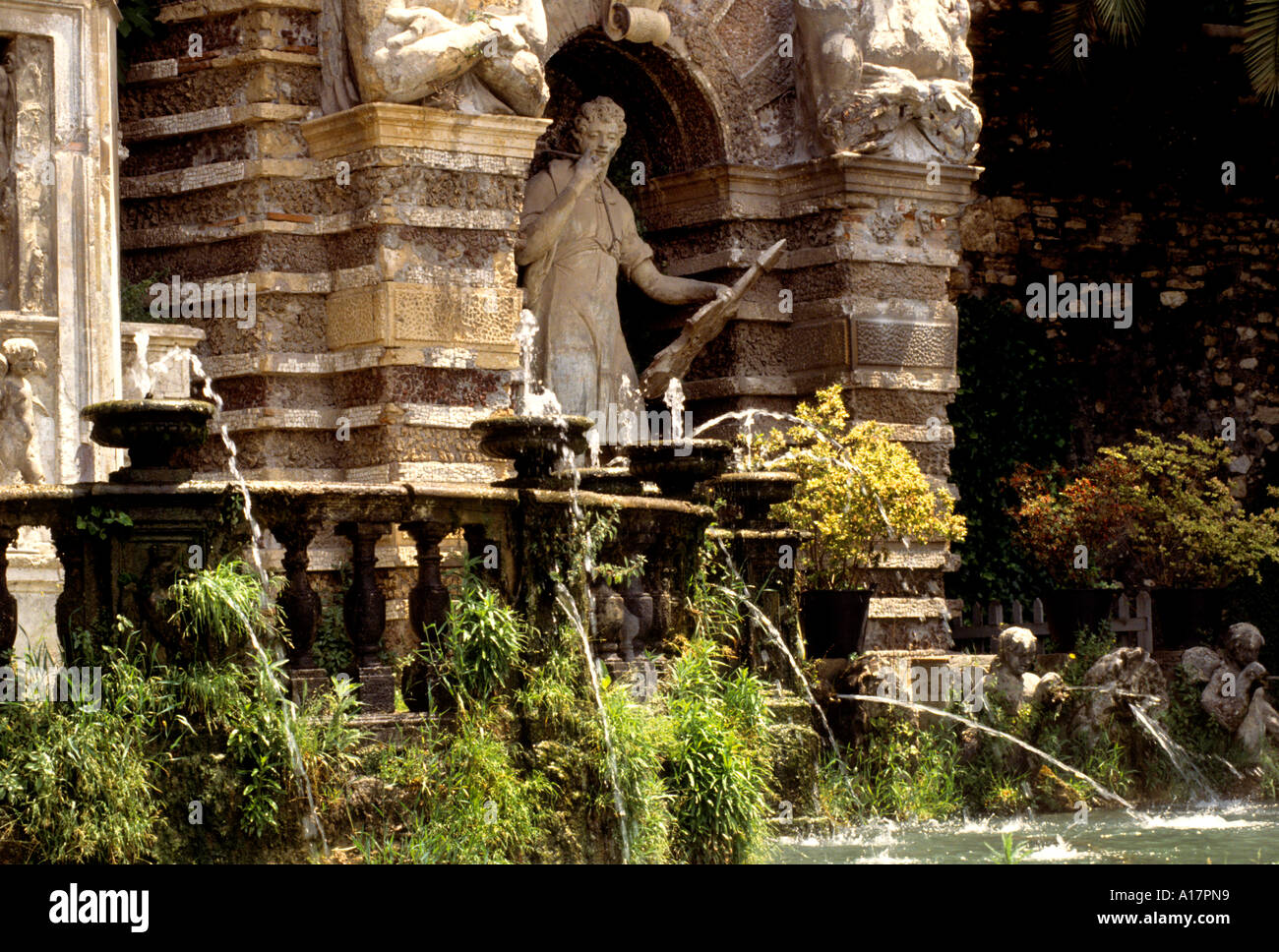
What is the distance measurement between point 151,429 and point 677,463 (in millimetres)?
3169

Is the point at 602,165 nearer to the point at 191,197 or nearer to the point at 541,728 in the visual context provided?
the point at 191,197

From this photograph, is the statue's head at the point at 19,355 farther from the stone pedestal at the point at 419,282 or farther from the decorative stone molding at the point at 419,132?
the decorative stone molding at the point at 419,132

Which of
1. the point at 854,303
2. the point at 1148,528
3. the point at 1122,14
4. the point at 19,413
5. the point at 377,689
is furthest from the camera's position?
the point at 1122,14

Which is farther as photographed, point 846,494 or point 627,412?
point 627,412

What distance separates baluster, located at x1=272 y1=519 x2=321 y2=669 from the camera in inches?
313

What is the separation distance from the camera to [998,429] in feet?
55.1

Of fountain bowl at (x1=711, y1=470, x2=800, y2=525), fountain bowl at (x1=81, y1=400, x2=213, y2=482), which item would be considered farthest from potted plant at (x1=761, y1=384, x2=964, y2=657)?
fountain bowl at (x1=81, y1=400, x2=213, y2=482)

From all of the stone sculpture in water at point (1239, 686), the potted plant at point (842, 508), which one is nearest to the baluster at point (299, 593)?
the potted plant at point (842, 508)

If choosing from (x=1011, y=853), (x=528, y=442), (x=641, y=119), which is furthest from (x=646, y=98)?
(x=1011, y=853)

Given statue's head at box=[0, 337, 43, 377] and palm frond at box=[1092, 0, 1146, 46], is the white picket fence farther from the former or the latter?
statue's head at box=[0, 337, 43, 377]

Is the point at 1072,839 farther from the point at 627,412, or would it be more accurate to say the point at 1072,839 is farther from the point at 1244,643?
the point at 627,412

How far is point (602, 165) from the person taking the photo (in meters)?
13.1

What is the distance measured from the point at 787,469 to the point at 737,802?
4.54 meters

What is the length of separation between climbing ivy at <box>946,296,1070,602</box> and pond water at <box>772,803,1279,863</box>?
4.32 meters
